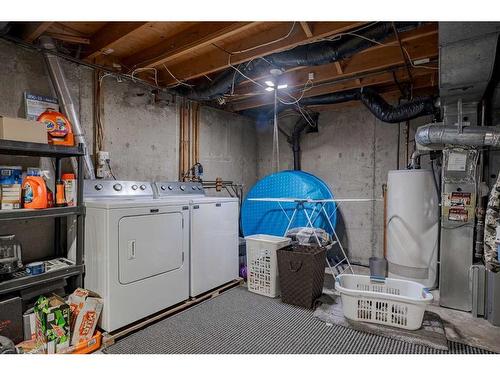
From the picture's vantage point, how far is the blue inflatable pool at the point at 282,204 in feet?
12.8

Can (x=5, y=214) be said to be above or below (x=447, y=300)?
above

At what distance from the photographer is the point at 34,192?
6.73 ft

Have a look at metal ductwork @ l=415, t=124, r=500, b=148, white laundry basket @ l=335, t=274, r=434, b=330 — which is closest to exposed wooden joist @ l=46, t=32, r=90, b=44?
white laundry basket @ l=335, t=274, r=434, b=330

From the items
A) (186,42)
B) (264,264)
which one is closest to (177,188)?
(264,264)

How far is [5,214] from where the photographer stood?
183cm

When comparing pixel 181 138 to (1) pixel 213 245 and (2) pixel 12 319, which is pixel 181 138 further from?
(2) pixel 12 319

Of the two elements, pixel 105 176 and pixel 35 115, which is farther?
pixel 105 176

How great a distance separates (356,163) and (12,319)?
168 inches

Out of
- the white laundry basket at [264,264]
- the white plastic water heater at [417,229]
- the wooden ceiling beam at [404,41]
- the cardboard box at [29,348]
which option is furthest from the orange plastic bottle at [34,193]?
the white plastic water heater at [417,229]

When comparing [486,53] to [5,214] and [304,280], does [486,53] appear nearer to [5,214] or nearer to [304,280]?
[304,280]

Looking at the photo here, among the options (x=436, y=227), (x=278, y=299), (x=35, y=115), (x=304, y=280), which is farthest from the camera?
(x=436, y=227)

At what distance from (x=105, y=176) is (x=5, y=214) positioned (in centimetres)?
110

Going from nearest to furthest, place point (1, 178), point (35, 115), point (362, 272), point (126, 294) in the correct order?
point (1, 178)
point (126, 294)
point (35, 115)
point (362, 272)


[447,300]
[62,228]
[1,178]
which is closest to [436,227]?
[447,300]
